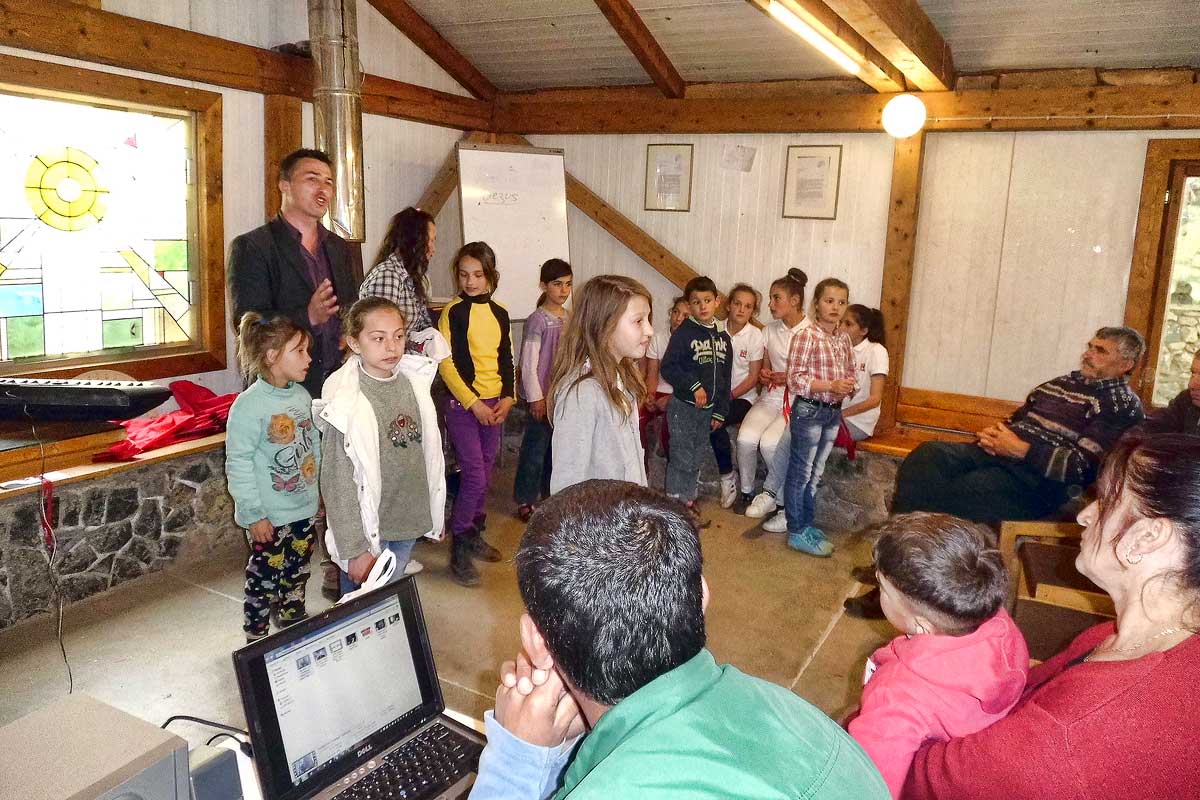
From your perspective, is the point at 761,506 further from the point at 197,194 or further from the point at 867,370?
the point at 197,194

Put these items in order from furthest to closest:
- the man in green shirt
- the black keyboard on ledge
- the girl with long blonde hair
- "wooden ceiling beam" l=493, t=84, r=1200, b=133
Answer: "wooden ceiling beam" l=493, t=84, r=1200, b=133, the girl with long blonde hair, the black keyboard on ledge, the man in green shirt

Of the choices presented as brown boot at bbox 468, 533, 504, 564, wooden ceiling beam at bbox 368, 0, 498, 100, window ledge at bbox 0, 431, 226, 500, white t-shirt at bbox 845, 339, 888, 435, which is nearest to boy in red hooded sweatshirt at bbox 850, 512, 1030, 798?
brown boot at bbox 468, 533, 504, 564

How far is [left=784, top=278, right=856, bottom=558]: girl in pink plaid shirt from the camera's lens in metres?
4.19

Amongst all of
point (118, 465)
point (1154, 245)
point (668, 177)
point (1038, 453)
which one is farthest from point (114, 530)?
point (1154, 245)

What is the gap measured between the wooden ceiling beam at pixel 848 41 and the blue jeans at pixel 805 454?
176cm

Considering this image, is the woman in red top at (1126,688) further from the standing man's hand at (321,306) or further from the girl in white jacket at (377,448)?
the standing man's hand at (321,306)

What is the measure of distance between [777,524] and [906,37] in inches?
101

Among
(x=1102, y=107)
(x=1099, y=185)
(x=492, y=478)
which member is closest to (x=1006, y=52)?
(x=1102, y=107)

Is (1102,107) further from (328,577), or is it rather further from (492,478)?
(328,577)

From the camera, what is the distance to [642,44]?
541 centimetres

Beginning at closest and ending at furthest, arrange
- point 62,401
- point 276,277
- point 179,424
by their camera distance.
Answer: point 62,401
point 276,277
point 179,424

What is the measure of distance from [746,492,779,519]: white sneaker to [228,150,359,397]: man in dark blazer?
Answer: 2601 millimetres

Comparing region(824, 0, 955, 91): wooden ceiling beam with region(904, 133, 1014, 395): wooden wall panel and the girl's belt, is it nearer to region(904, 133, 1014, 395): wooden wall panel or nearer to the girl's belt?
region(904, 133, 1014, 395): wooden wall panel

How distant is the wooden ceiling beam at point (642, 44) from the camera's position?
5.14 meters
